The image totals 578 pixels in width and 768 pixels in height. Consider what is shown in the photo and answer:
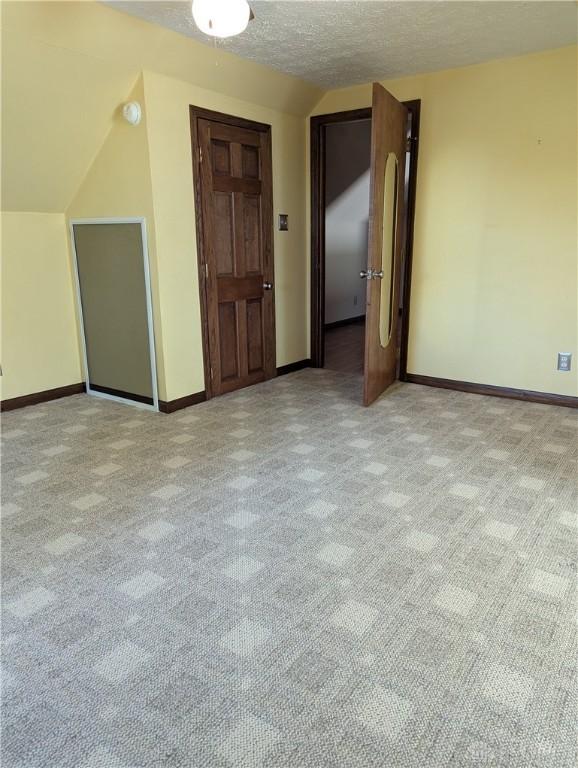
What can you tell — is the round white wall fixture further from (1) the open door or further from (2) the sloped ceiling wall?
(1) the open door

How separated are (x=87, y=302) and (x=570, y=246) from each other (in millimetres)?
3657

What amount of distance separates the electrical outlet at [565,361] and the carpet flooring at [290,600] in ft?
2.29

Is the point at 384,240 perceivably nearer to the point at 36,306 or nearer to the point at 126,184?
the point at 126,184

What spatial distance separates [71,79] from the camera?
3164 millimetres

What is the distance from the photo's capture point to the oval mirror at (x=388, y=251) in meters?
3.96

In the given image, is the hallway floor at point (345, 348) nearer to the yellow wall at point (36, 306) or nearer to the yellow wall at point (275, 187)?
the yellow wall at point (275, 187)

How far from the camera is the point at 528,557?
215 cm

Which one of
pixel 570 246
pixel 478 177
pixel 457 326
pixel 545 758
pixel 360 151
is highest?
pixel 360 151

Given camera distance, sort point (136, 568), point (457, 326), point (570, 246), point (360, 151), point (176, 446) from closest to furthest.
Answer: point (136, 568), point (176, 446), point (570, 246), point (457, 326), point (360, 151)

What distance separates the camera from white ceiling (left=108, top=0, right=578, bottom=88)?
9.34 ft

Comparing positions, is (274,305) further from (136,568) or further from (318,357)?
(136,568)

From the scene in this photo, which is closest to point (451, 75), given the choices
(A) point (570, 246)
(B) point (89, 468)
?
(A) point (570, 246)

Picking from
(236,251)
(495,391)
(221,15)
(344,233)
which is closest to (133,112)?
(236,251)

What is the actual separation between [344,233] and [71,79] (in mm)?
4485
